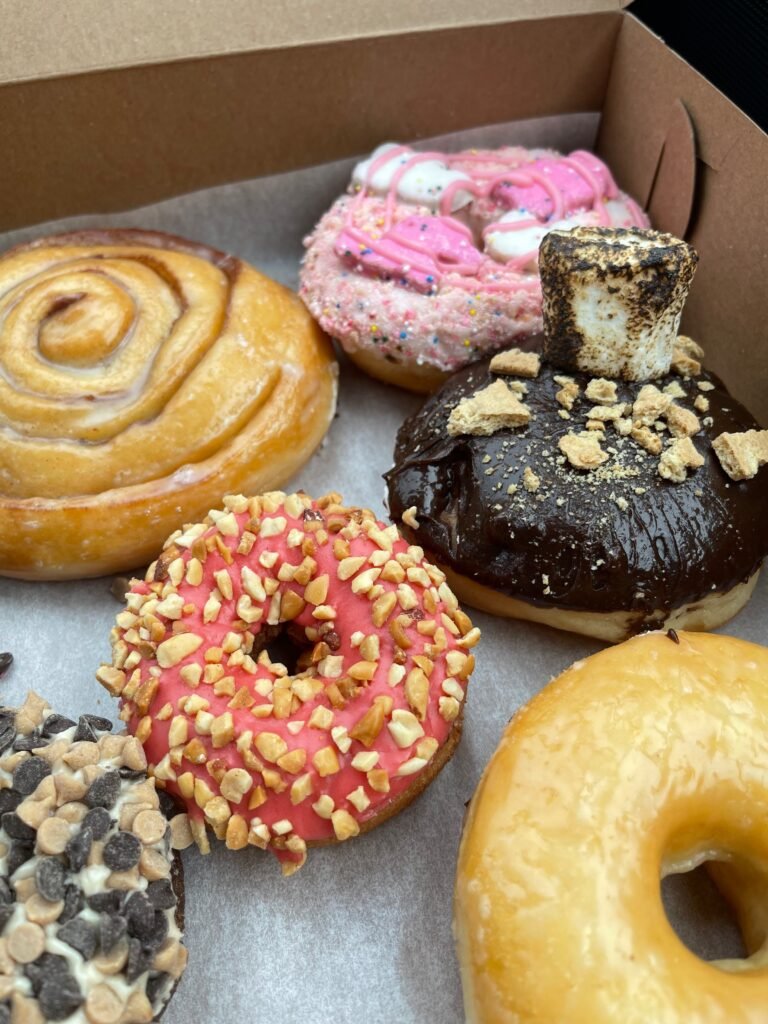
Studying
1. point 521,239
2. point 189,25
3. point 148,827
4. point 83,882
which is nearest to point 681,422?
point 521,239

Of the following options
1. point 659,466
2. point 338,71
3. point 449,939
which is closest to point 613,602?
point 659,466

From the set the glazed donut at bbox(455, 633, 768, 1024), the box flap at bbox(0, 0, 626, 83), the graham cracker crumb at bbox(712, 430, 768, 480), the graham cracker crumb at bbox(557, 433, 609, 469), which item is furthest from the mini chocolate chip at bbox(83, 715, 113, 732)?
the box flap at bbox(0, 0, 626, 83)

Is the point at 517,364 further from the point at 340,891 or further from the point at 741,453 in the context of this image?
the point at 340,891

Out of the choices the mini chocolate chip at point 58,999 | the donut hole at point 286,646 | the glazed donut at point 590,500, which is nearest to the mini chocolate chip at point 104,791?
the mini chocolate chip at point 58,999

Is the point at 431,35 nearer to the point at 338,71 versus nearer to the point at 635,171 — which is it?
the point at 338,71

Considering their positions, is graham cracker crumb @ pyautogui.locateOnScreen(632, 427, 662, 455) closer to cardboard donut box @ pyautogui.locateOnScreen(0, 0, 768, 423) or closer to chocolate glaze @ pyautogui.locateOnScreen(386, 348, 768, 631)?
chocolate glaze @ pyautogui.locateOnScreen(386, 348, 768, 631)

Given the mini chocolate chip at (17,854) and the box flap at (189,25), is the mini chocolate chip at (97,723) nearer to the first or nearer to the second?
the mini chocolate chip at (17,854)

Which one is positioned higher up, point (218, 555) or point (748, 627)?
point (218, 555)
